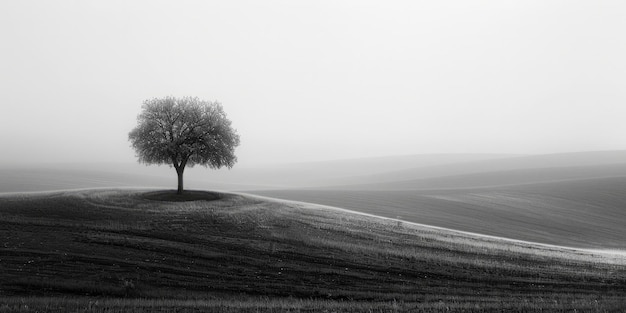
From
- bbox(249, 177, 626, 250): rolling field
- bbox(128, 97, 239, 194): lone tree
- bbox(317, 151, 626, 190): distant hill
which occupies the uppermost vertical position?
bbox(128, 97, 239, 194): lone tree

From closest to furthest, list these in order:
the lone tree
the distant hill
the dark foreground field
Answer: the dark foreground field, the lone tree, the distant hill

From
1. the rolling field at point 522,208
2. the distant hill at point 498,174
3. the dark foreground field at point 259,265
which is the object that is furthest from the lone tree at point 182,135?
the distant hill at point 498,174

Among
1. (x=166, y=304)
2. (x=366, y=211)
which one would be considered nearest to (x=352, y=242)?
(x=166, y=304)

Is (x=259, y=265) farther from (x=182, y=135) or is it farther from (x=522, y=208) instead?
(x=522, y=208)

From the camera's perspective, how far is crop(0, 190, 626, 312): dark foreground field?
17.2 metres

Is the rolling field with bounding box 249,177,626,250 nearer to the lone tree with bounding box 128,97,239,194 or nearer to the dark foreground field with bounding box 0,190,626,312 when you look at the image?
the dark foreground field with bounding box 0,190,626,312

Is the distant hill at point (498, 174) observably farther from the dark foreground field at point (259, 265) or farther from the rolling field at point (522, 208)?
the dark foreground field at point (259, 265)

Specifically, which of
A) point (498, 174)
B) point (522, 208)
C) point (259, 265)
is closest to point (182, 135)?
point (259, 265)

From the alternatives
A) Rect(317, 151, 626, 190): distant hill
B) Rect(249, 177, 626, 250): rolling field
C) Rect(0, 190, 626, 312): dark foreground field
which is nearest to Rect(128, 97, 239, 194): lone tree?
Rect(0, 190, 626, 312): dark foreground field

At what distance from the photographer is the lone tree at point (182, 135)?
40938 mm

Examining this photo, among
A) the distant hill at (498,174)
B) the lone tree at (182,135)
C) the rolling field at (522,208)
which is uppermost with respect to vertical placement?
the lone tree at (182,135)

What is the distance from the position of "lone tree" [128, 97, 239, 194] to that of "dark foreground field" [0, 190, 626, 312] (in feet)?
22.4

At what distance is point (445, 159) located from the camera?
172 meters

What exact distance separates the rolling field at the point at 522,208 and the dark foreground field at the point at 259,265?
9107 millimetres
